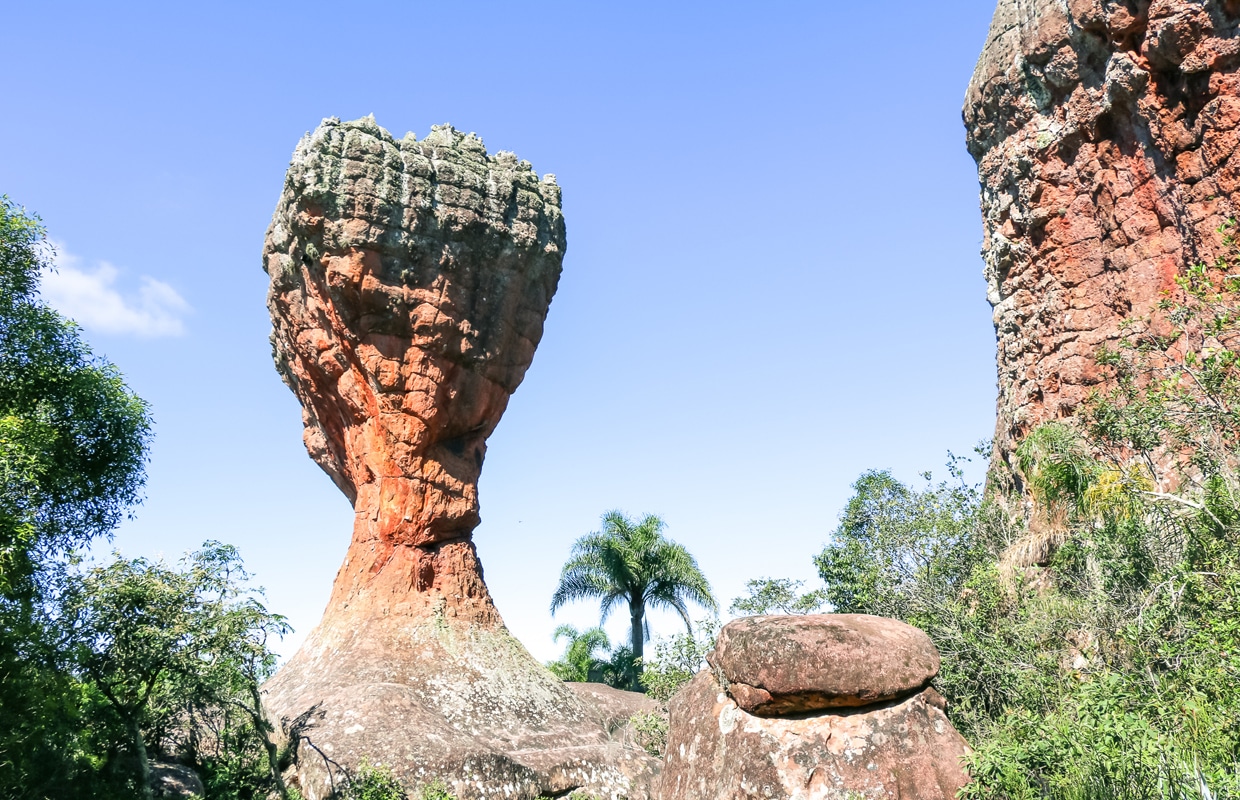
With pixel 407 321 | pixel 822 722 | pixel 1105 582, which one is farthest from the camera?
pixel 407 321

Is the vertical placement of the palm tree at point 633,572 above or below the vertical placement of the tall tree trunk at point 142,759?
above

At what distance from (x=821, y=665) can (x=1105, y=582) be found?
16.4ft

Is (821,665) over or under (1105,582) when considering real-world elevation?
under

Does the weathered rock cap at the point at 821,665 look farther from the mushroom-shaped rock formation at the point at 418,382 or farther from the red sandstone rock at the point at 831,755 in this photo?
the mushroom-shaped rock formation at the point at 418,382

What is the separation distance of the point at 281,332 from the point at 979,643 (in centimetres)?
1731

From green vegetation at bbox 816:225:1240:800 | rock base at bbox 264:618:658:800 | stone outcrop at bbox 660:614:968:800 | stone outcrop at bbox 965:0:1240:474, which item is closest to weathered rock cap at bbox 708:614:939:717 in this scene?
stone outcrop at bbox 660:614:968:800

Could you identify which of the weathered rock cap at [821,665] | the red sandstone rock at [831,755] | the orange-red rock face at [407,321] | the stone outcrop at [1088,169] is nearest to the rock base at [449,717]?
the orange-red rock face at [407,321]

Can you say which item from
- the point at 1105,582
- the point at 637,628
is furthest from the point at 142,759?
the point at 637,628

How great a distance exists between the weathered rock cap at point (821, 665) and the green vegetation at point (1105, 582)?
115 cm

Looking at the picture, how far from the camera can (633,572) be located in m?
28.0

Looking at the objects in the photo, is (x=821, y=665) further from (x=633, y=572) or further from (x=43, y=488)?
(x=633, y=572)

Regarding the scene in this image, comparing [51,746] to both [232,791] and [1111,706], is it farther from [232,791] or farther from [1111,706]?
[1111,706]

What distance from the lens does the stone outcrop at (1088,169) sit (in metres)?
14.1

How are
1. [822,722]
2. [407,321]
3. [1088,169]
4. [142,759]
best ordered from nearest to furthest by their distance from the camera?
[822,722], [142,759], [1088,169], [407,321]
